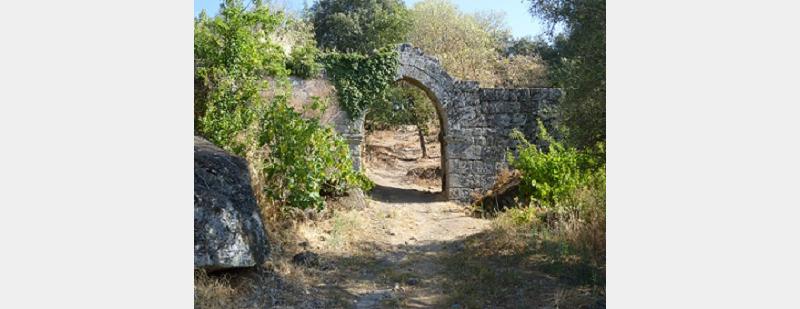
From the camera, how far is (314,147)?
759 cm

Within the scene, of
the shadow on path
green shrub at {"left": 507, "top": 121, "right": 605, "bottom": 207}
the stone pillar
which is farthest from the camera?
the shadow on path

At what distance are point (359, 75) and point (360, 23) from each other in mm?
13089

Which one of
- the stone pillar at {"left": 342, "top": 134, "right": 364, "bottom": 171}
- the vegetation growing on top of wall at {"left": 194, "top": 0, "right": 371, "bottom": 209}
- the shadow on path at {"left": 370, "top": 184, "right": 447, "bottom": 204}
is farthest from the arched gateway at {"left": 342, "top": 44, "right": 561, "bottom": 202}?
Result: the vegetation growing on top of wall at {"left": 194, "top": 0, "right": 371, "bottom": 209}

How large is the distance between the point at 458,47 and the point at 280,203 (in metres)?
14.2

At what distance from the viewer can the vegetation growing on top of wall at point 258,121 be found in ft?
23.6

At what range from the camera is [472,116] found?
39.8 ft

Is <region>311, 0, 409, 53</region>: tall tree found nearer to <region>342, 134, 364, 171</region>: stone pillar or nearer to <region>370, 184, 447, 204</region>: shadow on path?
<region>370, 184, 447, 204</region>: shadow on path

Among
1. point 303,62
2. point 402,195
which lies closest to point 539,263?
point 303,62

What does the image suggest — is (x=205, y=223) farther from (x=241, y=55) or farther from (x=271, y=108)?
(x=241, y=55)

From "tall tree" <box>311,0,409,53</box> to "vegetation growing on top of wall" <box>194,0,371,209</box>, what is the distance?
14534mm

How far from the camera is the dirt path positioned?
5562mm

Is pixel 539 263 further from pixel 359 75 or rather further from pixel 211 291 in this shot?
pixel 359 75

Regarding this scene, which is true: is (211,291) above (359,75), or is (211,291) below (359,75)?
below

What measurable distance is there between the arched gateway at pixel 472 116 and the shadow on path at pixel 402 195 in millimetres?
574
